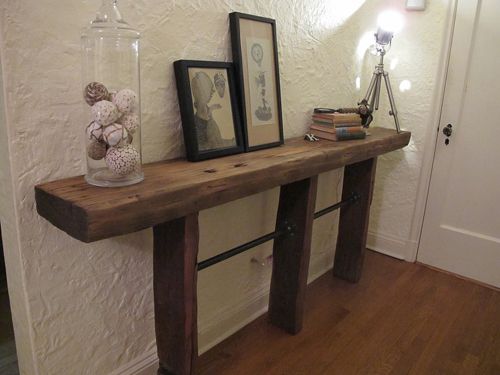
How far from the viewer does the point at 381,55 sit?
2.33 meters

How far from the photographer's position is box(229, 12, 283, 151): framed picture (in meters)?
1.57

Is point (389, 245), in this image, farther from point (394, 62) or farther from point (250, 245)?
point (250, 245)

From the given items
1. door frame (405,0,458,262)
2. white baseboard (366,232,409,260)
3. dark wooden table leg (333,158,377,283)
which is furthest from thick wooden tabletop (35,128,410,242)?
white baseboard (366,232,409,260)

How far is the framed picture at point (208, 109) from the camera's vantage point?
1.38m

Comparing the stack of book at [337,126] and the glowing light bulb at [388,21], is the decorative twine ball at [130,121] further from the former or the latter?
the glowing light bulb at [388,21]

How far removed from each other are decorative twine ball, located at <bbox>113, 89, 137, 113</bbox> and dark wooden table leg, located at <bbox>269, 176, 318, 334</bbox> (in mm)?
863

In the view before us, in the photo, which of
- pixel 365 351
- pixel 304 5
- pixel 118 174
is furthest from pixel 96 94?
pixel 365 351

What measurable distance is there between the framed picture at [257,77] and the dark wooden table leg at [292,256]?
0.82 ft

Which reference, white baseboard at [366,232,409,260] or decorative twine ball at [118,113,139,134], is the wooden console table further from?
white baseboard at [366,232,409,260]

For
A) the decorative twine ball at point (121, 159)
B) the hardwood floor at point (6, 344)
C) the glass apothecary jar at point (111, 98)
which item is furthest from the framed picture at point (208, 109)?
the hardwood floor at point (6, 344)

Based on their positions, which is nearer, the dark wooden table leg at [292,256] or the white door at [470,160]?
the dark wooden table leg at [292,256]

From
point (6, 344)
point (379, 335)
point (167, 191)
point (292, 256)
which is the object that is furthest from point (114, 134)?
point (379, 335)

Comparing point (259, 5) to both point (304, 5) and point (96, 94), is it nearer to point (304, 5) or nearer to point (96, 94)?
point (304, 5)

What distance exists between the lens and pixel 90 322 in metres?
1.35
